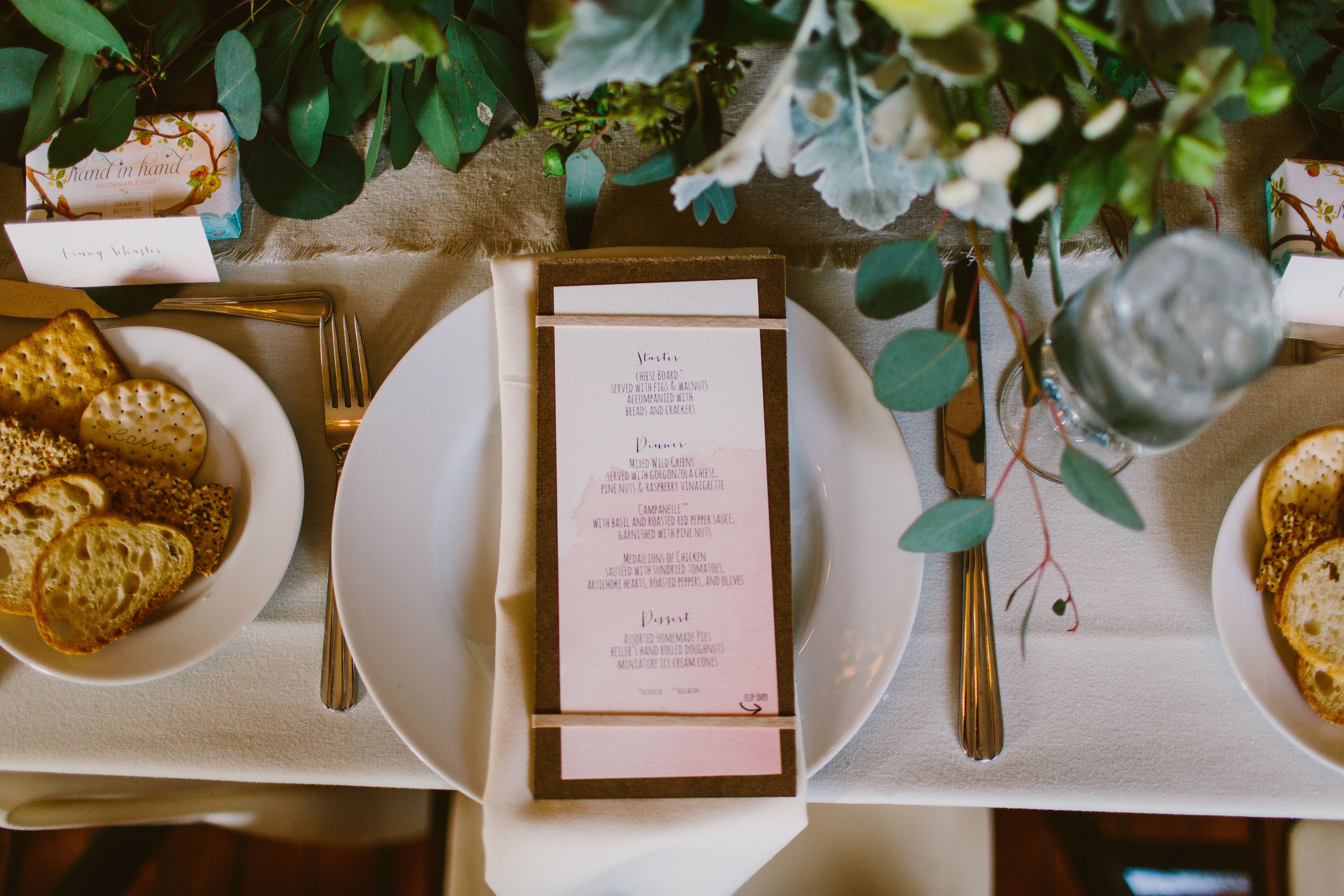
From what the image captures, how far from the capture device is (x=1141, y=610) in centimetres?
60

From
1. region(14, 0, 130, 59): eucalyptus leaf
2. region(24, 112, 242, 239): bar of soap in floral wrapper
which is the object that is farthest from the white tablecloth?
region(14, 0, 130, 59): eucalyptus leaf

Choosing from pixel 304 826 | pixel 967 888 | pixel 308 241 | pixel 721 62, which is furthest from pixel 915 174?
pixel 304 826

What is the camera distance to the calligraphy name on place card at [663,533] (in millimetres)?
505

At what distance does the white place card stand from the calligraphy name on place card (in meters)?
0.34

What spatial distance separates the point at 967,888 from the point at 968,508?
590 mm

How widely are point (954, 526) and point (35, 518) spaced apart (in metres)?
0.72

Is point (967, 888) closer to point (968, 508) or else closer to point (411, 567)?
point (968, 508)

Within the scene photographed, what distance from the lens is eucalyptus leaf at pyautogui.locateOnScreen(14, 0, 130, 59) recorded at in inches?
21.3

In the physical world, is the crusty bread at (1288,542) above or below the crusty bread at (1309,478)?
below

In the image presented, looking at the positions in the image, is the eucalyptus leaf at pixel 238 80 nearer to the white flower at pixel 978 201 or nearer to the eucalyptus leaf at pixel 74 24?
the eucalyptus leaf at pixel 74 24

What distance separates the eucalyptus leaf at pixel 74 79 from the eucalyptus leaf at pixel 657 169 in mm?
468

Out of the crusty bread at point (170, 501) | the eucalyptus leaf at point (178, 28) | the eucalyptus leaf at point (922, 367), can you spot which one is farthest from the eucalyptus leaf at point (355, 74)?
the eucalyptus leaf at point (922, 367)

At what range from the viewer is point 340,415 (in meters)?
0.63

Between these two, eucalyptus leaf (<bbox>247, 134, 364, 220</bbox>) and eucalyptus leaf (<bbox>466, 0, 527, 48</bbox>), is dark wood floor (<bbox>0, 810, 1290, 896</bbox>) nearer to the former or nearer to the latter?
eucalyptus leaf (<bbox>247, 134, 364, 220</bbox>)
